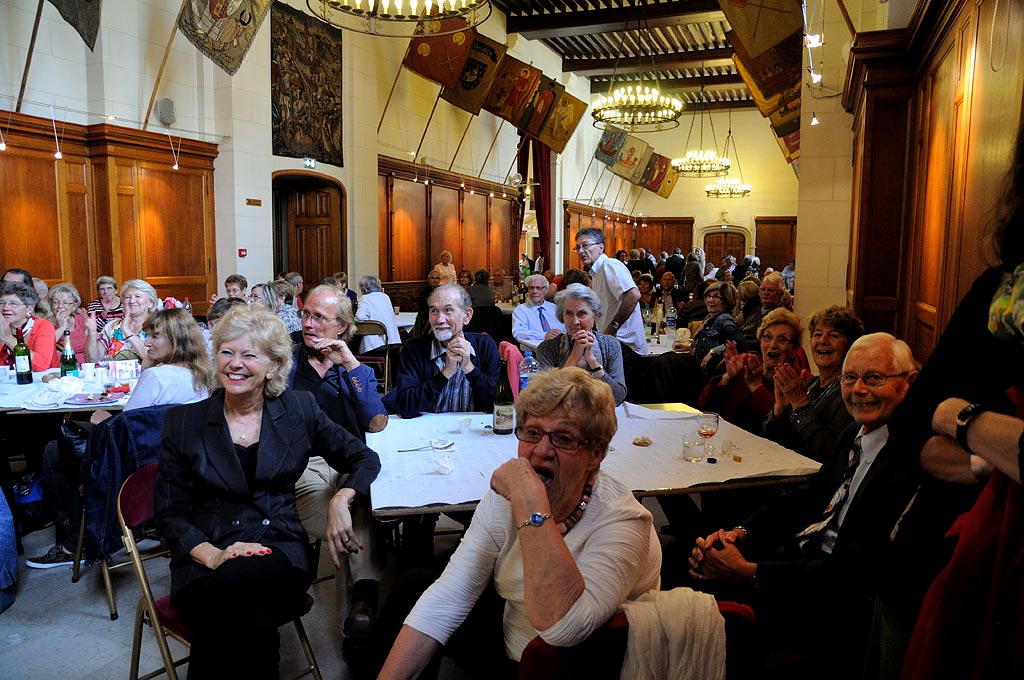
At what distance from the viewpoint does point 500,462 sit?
2617 millimetres

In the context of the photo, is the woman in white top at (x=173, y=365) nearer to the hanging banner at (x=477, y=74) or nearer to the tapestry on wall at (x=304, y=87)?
the tapestry on wall at (x=304, y=87)

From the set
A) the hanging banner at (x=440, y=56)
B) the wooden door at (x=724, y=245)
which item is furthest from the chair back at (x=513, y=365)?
the wooden door at (x=724, y=245)

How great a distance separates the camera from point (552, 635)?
4.39ft

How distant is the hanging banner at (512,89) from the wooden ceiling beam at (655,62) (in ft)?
14.5

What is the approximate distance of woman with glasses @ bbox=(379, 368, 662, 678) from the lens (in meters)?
1.49

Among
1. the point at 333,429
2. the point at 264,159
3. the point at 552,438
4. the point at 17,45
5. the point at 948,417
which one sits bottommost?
the point at 333,429

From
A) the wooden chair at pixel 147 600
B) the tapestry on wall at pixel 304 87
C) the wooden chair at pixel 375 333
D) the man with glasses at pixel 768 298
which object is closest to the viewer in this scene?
the wooden chair at pixel 147 600

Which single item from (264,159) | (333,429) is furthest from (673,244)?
(333,429)

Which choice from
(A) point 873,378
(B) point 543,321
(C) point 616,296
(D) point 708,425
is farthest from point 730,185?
(A) point 873,378

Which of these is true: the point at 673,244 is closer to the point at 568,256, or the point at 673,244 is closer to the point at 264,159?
the point at 568,256

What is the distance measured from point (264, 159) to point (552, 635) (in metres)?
9.15

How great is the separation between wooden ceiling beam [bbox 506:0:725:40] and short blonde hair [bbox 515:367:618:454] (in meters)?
12.7

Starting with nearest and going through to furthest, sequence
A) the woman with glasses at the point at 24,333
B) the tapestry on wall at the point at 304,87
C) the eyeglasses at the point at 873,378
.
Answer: the eyeglasses at the point at 873,378, the woman with glasses at the point at 24,333, the tapestry on wall at the point at 304,87

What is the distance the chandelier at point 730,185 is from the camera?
21.8 m
